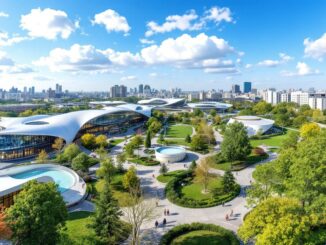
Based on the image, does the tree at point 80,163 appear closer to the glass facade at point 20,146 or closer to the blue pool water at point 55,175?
the blue pool water at point 55,175

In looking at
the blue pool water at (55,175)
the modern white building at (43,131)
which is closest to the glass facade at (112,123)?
the modern white building at (43,131)

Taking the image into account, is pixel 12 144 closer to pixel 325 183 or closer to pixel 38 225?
pixel 38 225

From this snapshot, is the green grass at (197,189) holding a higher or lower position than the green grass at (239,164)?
lower

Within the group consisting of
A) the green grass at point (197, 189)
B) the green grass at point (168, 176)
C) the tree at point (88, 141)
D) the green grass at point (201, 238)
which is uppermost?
the tree at point (88, 141)

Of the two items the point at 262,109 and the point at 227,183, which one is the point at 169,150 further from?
the point at 262,109

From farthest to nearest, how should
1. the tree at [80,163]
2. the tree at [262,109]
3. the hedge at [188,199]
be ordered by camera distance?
the tree at [262,109]
the tree at [80,163]
the hedge at [188,199]

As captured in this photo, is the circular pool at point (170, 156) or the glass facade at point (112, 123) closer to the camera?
the circular pool at point (170, 156)
